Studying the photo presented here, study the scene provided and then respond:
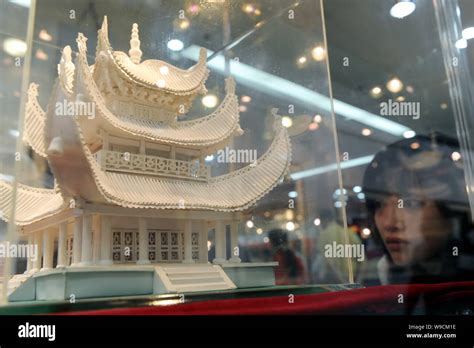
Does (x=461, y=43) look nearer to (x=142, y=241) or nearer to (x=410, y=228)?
(x=410, y=228)

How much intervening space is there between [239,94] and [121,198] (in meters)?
1.23

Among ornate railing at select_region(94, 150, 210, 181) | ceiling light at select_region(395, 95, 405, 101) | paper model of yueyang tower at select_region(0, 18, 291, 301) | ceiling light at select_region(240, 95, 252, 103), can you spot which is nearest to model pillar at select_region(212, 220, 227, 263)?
paper model of yueyang tower at select_region(0, 18, 291, 301)

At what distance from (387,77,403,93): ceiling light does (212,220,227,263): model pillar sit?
4.66 ft

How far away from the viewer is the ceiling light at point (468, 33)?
272 centimetres

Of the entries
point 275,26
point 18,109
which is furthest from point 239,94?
point 18,109

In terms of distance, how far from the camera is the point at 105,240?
8.21ft

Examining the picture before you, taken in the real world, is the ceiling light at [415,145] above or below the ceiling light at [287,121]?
below

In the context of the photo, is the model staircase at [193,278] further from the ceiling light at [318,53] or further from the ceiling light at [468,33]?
the ceiling light at [468,33]

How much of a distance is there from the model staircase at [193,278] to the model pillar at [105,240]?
0.95ft

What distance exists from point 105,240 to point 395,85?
2.06m

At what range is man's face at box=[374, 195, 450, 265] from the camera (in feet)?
8.06

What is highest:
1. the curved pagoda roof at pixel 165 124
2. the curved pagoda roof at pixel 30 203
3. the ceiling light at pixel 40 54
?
the ceiling light at pixel 40 54

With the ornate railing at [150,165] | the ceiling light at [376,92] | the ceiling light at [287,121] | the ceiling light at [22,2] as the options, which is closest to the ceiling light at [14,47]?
the ceiling light at [22,2]

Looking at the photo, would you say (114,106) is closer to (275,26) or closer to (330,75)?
(275,26)
